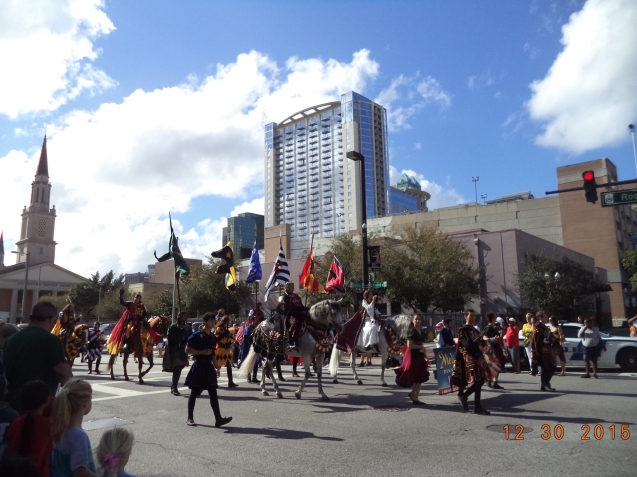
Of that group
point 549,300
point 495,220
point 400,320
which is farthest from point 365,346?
point 495,220

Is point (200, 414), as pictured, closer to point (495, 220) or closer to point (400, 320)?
point (400, 320)

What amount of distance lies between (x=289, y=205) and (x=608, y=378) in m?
156

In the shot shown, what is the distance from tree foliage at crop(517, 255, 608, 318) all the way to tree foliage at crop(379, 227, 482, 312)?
11.0 feet

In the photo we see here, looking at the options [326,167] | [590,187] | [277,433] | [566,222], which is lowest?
[277,433]

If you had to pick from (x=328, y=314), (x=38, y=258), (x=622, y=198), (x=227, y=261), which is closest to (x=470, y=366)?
(x=328, y=314)

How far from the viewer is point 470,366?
30.3 ft

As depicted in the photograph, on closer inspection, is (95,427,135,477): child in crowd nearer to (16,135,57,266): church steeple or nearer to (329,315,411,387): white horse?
(329,315,411,387): white horse

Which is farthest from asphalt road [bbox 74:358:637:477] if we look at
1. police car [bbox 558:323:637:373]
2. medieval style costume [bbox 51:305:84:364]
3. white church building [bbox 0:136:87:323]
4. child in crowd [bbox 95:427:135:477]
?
white church building [bbox 0:136:87:323]

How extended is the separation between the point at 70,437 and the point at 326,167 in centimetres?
15973

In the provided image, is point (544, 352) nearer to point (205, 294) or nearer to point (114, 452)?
point (114, 452)

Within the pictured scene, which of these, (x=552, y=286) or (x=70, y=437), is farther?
(x=552, y=286)

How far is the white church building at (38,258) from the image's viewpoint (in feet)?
265

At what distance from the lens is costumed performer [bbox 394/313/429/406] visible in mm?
10203

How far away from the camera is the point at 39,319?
208 inches
